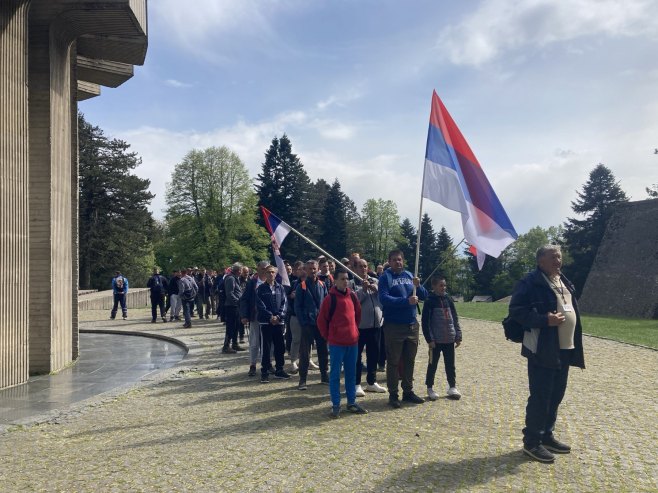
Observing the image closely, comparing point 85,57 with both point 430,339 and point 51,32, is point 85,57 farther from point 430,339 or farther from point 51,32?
point 430,339

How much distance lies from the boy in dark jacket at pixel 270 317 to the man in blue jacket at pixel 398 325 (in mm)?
2531

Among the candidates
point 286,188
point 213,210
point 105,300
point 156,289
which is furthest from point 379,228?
point 156,289

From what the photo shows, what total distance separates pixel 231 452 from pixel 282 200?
55.2 meters

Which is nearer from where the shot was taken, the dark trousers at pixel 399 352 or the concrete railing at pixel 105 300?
the dark trousers at pixel 399 352

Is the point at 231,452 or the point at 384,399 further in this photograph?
the point at 384,399

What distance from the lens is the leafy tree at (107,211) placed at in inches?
1912

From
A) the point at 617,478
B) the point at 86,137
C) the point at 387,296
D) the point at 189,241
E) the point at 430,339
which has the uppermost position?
the point at 86,137

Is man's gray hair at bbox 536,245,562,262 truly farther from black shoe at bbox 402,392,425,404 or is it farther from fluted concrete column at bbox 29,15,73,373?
fluted concrete column at bbox 29,15,73,373

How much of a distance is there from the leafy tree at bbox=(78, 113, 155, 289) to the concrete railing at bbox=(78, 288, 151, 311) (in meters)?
13.0

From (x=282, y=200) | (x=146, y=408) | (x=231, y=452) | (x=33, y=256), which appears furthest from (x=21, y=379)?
(x=282, y=200)

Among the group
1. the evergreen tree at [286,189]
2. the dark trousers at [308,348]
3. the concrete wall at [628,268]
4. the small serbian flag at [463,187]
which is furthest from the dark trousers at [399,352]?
the evergreen tree at [286,189]

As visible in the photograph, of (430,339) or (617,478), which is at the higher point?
(430,339)

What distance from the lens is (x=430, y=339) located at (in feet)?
26.8

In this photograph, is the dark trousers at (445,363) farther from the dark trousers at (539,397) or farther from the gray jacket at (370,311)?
the dark trousers at (539,397)
